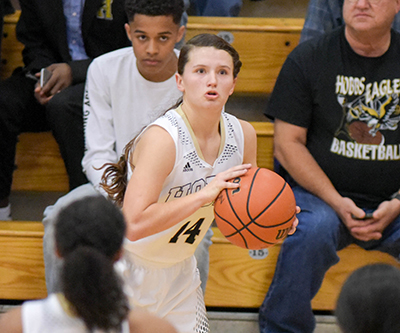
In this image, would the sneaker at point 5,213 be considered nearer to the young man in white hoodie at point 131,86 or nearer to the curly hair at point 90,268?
the young man in white hoodie at point 131,86

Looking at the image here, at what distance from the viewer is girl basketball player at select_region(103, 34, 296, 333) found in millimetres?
2023

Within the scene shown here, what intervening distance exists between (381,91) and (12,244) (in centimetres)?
190

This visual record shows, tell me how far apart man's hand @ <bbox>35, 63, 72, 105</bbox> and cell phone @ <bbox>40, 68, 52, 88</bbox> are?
17 millimetres

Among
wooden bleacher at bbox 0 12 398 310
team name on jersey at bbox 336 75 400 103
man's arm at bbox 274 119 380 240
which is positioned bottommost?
wooden bleacher at bbox 0 12 398 310

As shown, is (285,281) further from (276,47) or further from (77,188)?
(276,47)

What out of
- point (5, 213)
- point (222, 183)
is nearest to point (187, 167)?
point (222, 183)

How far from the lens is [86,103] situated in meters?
2.94

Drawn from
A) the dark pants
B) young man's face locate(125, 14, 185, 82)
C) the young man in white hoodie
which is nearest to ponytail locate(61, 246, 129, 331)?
the young man in white hoodie

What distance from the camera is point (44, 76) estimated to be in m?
3.07

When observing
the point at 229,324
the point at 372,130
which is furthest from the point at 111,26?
the point at 229,324

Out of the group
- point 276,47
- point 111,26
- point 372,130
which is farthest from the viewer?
point 276,47

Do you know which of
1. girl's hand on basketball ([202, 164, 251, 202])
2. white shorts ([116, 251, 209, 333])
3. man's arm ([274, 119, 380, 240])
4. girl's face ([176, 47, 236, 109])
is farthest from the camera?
man's arm ([274, 119, 380, 240])

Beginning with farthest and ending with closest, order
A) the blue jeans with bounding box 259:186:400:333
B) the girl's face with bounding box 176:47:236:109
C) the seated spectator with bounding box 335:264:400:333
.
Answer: the blue jeans with bounding box 259:186:400:333 < the girl's face with bounding box 176:47:236:109 < the seated spectator with bounding box 335:264:400:333

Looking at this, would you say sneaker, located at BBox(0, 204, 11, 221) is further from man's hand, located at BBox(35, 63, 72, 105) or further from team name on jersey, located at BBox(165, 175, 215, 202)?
team name on jersey, located at BBox(165, 175, 215, 202)
